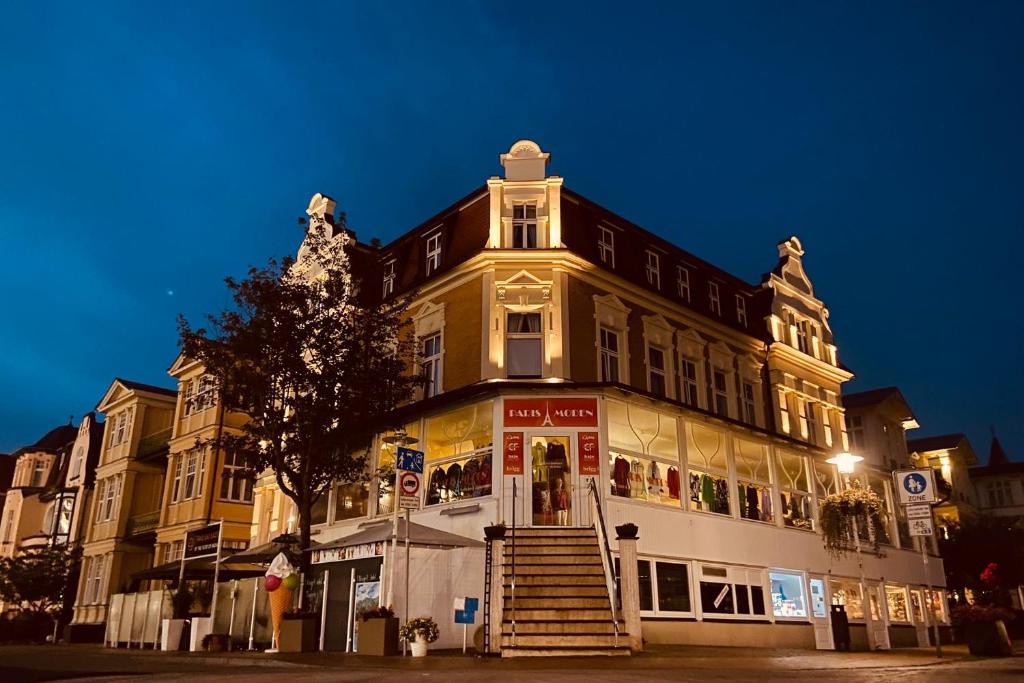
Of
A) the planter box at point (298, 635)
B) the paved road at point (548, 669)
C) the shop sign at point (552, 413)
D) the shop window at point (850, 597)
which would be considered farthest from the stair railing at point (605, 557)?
the shop window at point (850, 597)

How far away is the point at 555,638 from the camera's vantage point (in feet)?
49.3

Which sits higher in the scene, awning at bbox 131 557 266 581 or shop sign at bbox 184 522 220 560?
shop sign at bbox 184 522 220 560

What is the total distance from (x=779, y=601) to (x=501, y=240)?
43.7 feet

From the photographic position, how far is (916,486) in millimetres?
18250

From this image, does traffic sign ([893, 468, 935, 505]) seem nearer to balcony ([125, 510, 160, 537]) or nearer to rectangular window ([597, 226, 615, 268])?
rectangular window ([597, 226, 615, 268])

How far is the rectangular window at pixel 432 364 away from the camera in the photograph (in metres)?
24.3

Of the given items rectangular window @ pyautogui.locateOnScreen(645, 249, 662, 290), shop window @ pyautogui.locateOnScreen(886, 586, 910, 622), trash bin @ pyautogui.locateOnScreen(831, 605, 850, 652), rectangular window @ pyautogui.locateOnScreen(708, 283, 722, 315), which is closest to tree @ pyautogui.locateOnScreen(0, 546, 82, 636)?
rectangular window @ pyautogui.locateOnScreen(645, 249, 662, 290)

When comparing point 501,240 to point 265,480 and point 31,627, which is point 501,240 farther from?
point 31,627

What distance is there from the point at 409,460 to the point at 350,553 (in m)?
3.88

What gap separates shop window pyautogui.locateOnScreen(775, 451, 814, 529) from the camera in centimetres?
2569

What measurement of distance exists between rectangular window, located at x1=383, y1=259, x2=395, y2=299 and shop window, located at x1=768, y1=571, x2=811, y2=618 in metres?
15.0

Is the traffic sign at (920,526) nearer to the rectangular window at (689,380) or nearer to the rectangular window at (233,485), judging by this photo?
the rectangular window at (689,380)

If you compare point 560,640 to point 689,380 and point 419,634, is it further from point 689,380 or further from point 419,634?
point 689,380

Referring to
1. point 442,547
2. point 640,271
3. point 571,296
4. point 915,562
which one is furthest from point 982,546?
point 442,547
